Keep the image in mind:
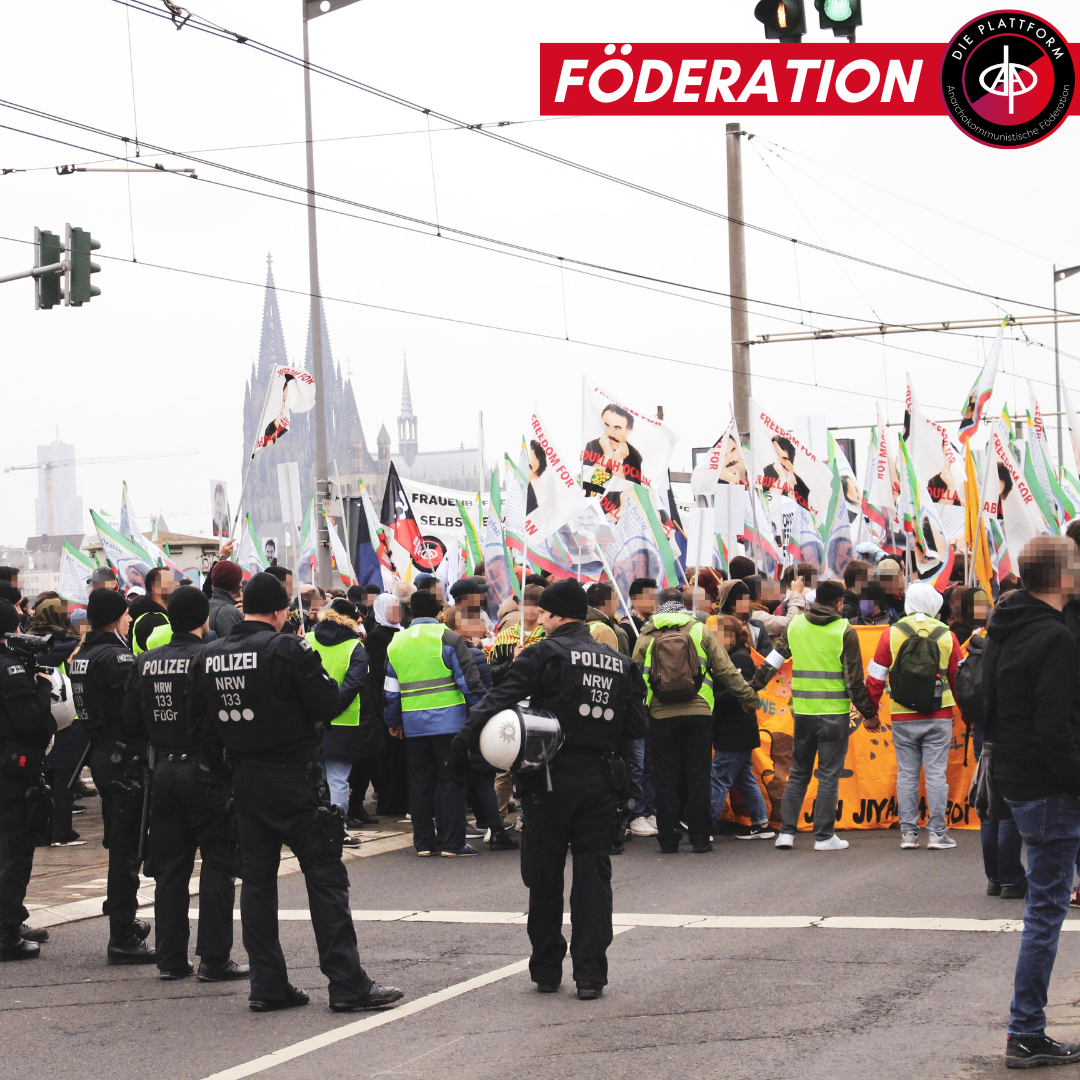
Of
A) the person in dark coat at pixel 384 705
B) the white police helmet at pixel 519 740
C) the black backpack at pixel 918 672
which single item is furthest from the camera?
the person in dark coat at pixel 384 705

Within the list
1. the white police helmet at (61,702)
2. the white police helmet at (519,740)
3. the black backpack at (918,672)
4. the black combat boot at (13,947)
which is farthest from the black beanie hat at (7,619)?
the black backpack at (918,672)

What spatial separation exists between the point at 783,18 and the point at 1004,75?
9.03ft

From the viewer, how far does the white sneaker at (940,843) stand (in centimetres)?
987

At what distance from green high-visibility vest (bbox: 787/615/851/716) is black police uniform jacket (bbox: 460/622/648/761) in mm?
3802

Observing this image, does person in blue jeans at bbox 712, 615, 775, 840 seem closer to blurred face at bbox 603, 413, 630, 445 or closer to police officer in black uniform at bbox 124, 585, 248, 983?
blurred face at bbox 603, 413, 630, 445

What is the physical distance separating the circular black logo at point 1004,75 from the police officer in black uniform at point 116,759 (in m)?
7.39

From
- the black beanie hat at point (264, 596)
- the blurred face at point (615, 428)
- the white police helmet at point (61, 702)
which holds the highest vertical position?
the blurred face at point (615, 428)

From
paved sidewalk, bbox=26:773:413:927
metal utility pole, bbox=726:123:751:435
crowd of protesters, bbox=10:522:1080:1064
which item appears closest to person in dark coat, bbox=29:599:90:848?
crowd of protesters, bbox=10:522:1080:1064

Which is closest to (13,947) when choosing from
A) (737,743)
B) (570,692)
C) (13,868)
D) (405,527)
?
(13,868)

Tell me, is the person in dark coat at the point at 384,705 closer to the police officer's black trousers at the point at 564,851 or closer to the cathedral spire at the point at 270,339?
the police officer's black trousers at the point at 564,851

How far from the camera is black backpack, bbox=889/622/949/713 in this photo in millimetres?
9773

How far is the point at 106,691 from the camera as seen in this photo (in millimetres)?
7438

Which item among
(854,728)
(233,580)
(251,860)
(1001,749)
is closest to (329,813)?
(251,860)

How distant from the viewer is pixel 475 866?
32.0 ft
